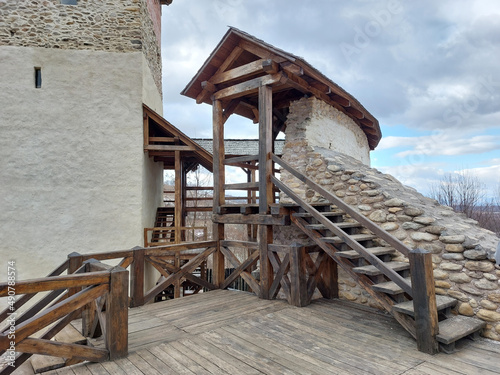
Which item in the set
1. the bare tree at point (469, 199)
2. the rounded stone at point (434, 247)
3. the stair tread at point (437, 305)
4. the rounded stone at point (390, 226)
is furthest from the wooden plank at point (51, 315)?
the bare tree at point (469, 199)

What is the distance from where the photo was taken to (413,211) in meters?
4.52

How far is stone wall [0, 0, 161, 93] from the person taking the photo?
28.8ft

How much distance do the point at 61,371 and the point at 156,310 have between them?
186 cm

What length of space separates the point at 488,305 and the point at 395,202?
168 centimetres

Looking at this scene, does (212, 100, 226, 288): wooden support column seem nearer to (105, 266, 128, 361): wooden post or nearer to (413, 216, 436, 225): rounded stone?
(105, 266, 128, 361): wooden post

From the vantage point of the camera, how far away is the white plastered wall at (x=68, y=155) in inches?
327

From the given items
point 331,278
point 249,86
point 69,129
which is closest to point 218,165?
point 249,86

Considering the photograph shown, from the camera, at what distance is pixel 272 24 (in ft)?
29.5

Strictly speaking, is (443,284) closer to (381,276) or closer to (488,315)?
(488,315)

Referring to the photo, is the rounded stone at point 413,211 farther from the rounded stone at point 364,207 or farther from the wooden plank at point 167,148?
the wooden plank at point 167,148

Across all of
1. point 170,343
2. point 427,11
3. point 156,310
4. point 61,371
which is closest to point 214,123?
point 156,310

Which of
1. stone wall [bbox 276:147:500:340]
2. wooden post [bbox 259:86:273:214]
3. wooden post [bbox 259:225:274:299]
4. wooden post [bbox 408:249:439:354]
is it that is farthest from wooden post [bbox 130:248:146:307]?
wooden post [bbox 408:249:439:354]

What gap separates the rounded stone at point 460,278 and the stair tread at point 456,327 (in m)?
0.40

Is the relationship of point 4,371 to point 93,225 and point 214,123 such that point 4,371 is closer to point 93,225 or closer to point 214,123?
point 214,123
